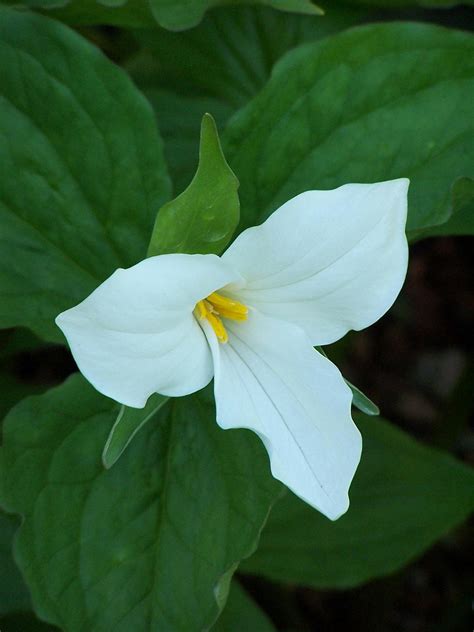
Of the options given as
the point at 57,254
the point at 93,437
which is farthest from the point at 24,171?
the point at 93,437

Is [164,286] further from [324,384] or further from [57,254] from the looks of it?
[57,254]

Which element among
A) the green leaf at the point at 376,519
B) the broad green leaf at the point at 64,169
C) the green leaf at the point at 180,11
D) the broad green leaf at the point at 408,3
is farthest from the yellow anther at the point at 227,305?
the broad green leaf at the point at 408,3

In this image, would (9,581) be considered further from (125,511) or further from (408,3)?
(408,3)

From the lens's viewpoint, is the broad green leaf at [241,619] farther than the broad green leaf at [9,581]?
Yes

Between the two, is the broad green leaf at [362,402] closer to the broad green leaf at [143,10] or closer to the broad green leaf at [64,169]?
the broad green leaf at [64,169]

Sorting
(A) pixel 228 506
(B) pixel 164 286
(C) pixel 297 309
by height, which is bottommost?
(A) pixel 228 506

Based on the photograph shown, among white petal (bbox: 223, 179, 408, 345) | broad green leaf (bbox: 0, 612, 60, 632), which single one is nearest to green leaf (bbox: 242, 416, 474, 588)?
broad green leaf (bbox: 0, 612, 60, 632)

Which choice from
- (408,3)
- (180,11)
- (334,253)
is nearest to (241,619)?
(334,253)
